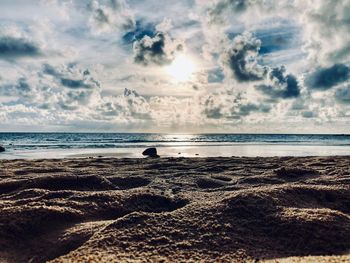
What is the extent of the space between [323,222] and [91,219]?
339 cm

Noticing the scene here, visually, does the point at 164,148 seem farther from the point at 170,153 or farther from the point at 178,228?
the point at 178,228

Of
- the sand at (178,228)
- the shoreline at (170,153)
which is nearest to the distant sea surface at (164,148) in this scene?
the shoreline at (170,153)

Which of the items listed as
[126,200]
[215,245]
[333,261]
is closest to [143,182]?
[126,200]

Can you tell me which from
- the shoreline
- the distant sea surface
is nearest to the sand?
the shoreline

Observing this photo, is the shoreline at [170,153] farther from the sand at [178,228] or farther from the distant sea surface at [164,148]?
the sand at [178,228]

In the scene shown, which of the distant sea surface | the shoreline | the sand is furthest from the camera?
the distant sea surface

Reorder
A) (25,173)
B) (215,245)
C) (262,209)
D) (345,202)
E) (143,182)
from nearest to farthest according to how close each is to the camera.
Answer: (215,245)
(262,209)
(345,202)
(143,182)
(25,173)

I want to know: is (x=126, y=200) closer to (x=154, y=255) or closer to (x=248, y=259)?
(x=154, y=255)

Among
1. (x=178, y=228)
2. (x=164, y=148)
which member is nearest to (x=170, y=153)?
(x=164, y=148)

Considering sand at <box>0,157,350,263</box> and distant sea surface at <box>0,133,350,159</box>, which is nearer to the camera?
sand at <box>0,157,350,263</box>

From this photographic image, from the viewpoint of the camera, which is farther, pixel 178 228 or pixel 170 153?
pixel 170 153

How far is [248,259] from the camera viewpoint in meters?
3.56

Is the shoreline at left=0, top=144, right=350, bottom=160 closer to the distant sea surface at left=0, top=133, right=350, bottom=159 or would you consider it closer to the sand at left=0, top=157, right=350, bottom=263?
the distant sea surface at left=0, top=133, right=350, bottom=159

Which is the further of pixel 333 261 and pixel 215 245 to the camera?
pixel 215 245
